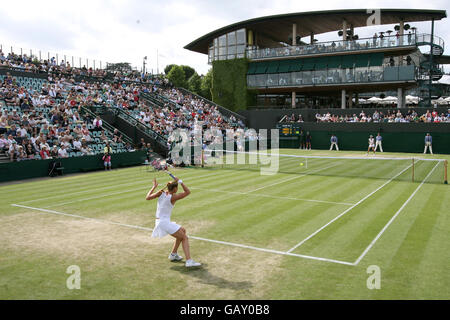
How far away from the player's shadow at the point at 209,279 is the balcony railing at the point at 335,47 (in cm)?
4448

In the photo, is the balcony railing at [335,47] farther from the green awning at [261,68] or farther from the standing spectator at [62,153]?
the standing spectator at [62,153]

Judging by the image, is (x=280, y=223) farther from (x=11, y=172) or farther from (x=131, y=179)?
(x=11, y=172)

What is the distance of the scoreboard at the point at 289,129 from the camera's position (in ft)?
143

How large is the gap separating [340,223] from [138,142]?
2515 cm

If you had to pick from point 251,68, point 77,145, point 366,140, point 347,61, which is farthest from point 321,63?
point 77,145

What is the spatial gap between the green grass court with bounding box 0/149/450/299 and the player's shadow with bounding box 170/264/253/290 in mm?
44

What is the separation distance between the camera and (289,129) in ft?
144

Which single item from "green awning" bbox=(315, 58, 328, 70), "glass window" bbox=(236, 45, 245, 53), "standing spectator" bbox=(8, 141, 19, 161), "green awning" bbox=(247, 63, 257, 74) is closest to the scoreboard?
"green awning" bbox=(315, 58, 328, 70)

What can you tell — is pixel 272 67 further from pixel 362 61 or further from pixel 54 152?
pixel 54 152

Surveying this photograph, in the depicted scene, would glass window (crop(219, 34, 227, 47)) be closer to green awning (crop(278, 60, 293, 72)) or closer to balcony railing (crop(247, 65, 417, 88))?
balcony railing (crop(247, 65, 417, 88))

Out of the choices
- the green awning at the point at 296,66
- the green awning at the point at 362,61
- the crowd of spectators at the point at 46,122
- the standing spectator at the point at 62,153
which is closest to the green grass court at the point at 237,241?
the standing spectator at the point at 62,153

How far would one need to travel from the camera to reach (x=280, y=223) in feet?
39.5

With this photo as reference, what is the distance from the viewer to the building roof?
45.9m
